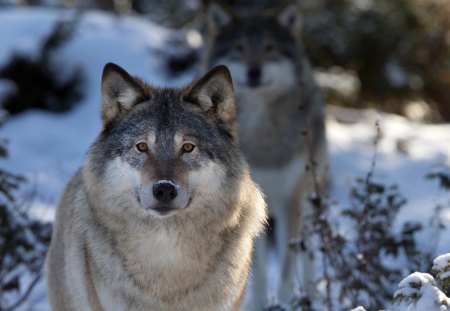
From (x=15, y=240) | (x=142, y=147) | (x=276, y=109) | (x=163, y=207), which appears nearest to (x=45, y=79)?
(x=276, y=109)

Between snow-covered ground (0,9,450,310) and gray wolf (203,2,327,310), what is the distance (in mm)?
1031

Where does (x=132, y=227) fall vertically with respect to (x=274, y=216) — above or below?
above

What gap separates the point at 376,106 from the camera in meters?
14.7

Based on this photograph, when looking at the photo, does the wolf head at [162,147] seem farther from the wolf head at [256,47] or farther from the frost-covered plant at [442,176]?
the wolf head at [256,47]

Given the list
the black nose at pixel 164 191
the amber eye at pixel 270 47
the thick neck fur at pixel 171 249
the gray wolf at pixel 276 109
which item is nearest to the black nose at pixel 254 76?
the gray wolf at pixel 276 109

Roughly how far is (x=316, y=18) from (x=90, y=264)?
1084 cm

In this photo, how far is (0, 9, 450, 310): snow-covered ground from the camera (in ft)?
27.8

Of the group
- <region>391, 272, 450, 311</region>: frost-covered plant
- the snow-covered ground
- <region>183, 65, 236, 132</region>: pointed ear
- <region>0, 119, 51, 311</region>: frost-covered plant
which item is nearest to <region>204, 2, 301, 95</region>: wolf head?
the snow-covered ground

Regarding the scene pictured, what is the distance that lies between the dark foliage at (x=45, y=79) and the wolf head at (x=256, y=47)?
339 centimetres

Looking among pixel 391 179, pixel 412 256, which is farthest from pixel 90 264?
pixel 391 179

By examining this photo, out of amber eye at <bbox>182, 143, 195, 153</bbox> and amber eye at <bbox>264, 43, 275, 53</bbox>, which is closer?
amber eye at <bbox>182, 143, 195, 153</bbox>

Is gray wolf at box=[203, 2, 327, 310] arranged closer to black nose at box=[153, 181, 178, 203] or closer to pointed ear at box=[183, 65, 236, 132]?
pointed ear at box=[183, 65, 236, 132]

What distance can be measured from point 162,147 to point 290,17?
13.0 feet

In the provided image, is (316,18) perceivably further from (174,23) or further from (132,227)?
(132,227)
